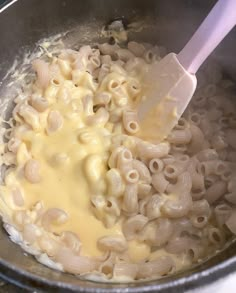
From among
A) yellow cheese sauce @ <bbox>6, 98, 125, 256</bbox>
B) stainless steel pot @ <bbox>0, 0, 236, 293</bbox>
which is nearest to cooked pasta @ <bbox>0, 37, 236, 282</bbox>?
yellow cheese sauce @ <bbox>6, 98, 125, 256</bbox>

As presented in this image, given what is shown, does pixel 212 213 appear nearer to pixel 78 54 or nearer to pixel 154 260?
pixel 154 260

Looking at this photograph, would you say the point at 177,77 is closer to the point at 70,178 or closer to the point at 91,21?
the point at 70,178

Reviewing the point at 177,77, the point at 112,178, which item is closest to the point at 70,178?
the point at 112,178

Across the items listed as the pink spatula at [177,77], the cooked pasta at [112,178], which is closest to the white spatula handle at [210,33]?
the pink spatula at [177,77]

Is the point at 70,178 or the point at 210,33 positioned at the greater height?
the point at 210,33

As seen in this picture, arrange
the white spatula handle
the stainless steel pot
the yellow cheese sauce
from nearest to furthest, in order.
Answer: the white spatula handle → the yellow cheese sauce → the stainless steel pot

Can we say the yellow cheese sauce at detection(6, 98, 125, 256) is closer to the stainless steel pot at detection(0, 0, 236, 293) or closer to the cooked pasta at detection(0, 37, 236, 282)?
the cooked pasta at detection(0, 37, 236, 282)

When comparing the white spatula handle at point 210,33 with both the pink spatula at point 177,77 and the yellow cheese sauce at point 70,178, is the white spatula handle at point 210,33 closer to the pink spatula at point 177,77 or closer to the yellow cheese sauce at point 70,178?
the pink spatula at point 177,77

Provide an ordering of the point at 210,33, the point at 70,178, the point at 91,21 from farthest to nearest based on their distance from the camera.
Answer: the point at 91,21, the point at 70,178, the point at 210,33
